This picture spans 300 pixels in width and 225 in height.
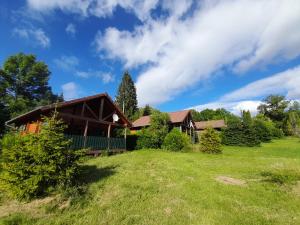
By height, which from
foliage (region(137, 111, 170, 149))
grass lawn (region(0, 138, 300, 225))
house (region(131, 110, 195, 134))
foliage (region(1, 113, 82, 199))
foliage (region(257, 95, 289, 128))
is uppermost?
foliage (region(257, 95, 289, 128))

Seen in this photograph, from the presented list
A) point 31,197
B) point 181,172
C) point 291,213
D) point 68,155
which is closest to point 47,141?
point 68,155

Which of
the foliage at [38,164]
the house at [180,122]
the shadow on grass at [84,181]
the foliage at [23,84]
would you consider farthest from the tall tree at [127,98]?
the foliage at [38,164]

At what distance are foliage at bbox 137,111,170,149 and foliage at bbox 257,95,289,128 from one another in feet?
182

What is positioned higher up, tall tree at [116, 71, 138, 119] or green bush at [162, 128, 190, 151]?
tall tree at [116, 71, 138, 119]

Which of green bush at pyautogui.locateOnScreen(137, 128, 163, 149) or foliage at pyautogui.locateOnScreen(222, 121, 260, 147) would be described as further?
foliage at pyautogui.locateOnScreen(222, 121, 260, 147)

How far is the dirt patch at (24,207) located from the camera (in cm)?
543

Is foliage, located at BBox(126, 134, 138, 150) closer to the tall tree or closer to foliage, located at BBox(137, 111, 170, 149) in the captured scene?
foliage, located at BBox(137, 111, 170, 149)

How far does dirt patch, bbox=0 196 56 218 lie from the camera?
543 cm

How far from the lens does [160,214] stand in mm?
5227

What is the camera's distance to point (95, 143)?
16.1 metres

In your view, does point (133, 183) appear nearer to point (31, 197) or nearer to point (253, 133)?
point (31, 197)

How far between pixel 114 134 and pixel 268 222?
60.8 feet

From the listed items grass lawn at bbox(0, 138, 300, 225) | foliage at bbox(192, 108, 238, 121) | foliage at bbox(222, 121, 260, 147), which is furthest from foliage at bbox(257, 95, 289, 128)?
grass lawn at bbox(0, 138, 300, 225)

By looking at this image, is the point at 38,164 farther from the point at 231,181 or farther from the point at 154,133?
the point at 154,133
